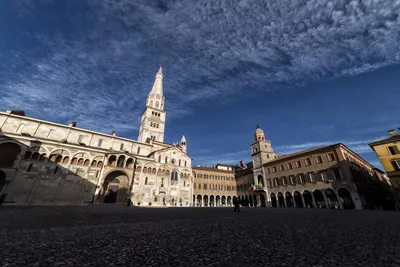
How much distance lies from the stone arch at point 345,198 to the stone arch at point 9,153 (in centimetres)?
4874

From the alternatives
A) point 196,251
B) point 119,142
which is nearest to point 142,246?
point 196,251

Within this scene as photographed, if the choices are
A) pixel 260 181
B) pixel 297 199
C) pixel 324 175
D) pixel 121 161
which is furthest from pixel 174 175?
pixel 324 175

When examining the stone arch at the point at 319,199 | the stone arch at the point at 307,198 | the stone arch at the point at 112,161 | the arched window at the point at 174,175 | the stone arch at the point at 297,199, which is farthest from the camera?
the arched window at the point at 174,175

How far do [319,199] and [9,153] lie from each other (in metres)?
49.9

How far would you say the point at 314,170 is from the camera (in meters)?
29.1

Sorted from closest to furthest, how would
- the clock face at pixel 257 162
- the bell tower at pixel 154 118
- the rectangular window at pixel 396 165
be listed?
1. the rectangular window at pixel 396 165
2. the clock face at pixel 257 162
3. the bell tower at pixel 154 118

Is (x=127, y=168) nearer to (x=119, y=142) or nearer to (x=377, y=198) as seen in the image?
(x=119, y=142)

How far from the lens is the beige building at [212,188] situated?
148 ft

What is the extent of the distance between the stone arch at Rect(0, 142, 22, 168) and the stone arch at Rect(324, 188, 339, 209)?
47628 mm

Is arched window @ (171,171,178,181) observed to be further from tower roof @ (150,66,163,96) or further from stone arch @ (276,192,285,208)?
tower roof @ (150,66,163,96)

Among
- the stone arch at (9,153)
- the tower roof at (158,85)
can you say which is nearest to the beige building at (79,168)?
the stone arch at (9,153)

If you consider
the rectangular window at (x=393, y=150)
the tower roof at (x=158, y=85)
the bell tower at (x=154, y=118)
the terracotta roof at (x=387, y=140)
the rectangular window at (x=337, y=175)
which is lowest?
the rectangular window at (x=337, y=175)

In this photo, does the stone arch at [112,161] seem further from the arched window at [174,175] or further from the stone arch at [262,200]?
the stone arch at [262,200]

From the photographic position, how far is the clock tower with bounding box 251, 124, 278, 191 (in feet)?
129
